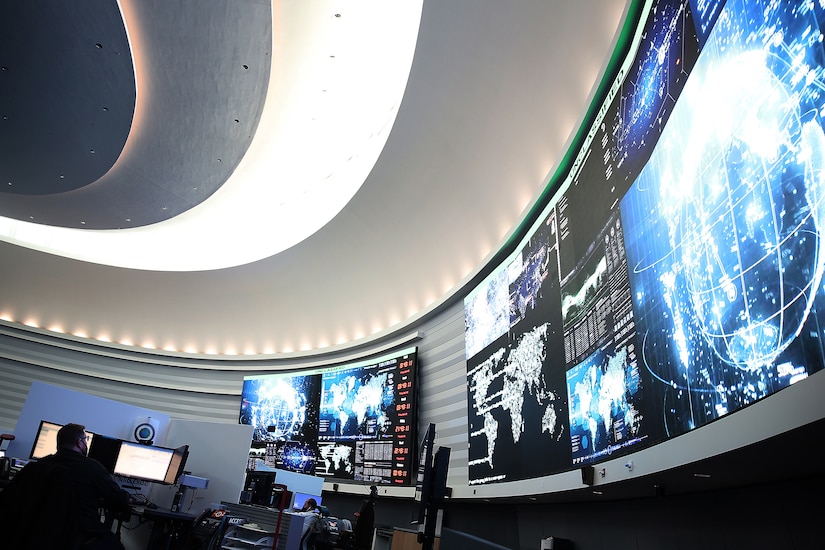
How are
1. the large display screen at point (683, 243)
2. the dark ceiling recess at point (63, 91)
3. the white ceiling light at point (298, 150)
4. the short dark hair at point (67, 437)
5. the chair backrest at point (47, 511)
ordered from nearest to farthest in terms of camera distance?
the large display screen at point (683, 243), the chair backrest at point (47, 511), the short dark hair at point (67, 437), the dark ceiling recess at point (63, 91), the white ceiling light at point (298, 150)

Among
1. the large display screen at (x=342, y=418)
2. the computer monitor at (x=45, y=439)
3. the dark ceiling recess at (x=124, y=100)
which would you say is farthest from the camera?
the large display screen at (x=342, y=418)

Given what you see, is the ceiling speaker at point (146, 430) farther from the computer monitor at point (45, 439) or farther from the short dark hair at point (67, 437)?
the short dark hair at point (67, 437)

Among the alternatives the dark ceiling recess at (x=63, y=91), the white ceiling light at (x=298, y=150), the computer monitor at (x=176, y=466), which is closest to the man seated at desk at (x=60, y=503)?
the computer monitor at (x=176, y=466)

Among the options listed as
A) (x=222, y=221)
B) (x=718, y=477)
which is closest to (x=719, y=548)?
(x=718, y=477)

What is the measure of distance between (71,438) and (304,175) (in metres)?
6.89

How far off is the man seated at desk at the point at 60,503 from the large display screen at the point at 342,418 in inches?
215

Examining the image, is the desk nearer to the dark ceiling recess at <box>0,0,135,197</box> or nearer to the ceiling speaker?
the ceiling speaker

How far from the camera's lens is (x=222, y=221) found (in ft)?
34.9

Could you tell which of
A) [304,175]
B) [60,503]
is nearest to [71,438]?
[60,503]

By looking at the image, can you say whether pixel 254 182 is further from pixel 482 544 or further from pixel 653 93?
pixel 482 544

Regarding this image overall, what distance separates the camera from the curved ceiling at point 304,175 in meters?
5.31

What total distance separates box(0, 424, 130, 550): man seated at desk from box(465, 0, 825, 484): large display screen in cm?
311

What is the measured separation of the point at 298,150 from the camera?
875cm

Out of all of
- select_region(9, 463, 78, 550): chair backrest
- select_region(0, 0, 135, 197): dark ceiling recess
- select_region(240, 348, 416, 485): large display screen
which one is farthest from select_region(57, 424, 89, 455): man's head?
select_region(240, 348, 416, 485): large display screen
